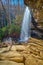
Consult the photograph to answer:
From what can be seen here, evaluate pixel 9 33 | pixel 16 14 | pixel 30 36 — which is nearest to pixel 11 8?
pixel 16 14

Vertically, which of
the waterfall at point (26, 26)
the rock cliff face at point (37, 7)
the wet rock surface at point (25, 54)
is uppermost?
the rock cliff face at point (37, 7)

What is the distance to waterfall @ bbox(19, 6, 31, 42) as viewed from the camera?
349cm

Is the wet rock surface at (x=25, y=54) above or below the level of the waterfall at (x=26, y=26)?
below

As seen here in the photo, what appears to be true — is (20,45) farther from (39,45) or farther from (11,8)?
(11,8)

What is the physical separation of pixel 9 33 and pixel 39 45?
826 millimetres

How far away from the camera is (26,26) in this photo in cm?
353

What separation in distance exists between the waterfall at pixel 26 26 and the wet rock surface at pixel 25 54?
7.2 inches

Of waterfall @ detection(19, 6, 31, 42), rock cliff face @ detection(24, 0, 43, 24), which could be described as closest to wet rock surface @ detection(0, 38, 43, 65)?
waterfall @ detection(19, 6, 31, 42)

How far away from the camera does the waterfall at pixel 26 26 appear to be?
11.4 feet

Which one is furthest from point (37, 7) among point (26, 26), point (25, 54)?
point (25, 54)

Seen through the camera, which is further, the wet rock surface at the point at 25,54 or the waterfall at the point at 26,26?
the waterfall at the point at 26,26

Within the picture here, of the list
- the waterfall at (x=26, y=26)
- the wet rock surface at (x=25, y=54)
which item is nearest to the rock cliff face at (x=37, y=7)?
the waterfall at (x=26, y=26)

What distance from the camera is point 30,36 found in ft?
11.4

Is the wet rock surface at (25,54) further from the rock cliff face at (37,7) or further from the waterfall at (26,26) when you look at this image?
the rock cliff face at (37,7)
